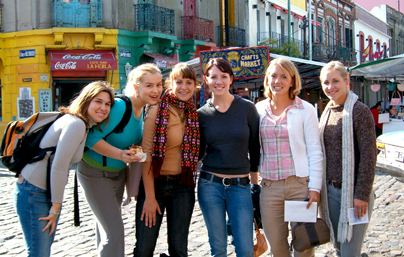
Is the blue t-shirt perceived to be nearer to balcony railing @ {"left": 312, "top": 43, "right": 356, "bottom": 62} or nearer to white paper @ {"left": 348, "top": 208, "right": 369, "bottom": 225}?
white paper @ {"left": 348, "top": 208, "right": 369, "bottom": 225}

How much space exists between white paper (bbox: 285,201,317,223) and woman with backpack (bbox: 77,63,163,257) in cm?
116

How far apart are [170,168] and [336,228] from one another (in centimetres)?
132

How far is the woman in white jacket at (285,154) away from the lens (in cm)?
319

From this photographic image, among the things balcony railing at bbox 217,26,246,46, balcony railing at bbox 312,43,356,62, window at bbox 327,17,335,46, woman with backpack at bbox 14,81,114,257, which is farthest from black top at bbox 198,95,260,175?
window at bbox 327,17,335,46

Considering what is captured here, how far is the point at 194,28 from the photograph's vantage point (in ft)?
67.8

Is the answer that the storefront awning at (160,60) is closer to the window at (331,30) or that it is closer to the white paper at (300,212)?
the white paper at (300,212)

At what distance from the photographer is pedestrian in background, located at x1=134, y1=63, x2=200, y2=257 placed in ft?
10.6

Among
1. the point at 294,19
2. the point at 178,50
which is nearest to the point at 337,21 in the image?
the point at 294,19

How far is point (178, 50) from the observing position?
20234mm

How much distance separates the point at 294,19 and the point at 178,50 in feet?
40.5

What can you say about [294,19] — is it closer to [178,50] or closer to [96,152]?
[178,50]

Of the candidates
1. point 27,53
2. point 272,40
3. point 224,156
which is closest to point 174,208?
point 224,156

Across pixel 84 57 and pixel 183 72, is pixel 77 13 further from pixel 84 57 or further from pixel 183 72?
pixel 183 72

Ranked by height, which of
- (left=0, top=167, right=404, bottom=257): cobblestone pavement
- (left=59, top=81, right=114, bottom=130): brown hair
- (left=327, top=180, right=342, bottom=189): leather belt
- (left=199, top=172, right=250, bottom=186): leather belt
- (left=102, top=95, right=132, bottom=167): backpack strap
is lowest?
(left=0, top=167, right=404, bottom=257): cobblestone pavement
